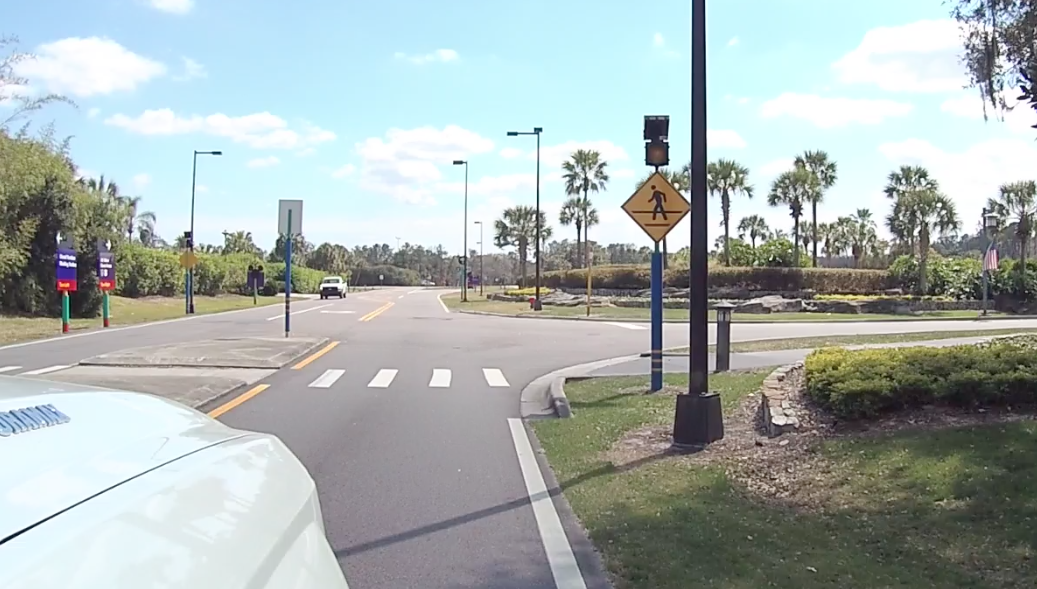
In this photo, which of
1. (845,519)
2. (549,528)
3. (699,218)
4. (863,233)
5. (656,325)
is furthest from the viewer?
(863,233)

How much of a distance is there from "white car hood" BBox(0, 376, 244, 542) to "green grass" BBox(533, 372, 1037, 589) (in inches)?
146

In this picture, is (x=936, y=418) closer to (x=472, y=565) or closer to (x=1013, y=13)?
(x=1013, y=13)

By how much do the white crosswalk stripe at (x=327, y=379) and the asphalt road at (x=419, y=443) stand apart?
35 mm

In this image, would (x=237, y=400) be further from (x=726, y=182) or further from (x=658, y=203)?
(x=726, y=182)

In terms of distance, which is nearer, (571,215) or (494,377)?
(494,377)

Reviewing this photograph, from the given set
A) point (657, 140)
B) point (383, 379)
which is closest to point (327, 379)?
point (383, 379)

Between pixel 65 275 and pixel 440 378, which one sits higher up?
pixel 65 275

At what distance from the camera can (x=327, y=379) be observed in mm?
15445

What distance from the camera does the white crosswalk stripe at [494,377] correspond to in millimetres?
15371

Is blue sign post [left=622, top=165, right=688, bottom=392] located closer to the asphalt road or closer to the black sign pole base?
the asphalt road

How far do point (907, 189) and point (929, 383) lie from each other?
174ft

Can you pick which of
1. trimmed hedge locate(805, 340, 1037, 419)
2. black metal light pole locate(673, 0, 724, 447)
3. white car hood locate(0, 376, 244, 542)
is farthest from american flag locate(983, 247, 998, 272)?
white car hood locate(0, 376, 244, 542)

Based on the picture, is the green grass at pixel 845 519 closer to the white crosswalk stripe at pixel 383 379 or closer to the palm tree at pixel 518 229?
the white crosswalk stripe at pixel 383 379

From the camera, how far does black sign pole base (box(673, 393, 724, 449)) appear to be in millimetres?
9172
